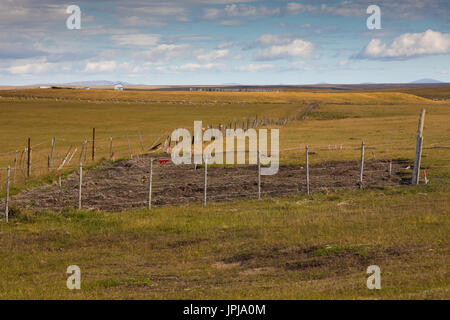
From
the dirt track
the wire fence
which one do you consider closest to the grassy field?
the wire fence

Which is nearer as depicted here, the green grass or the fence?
the green grass

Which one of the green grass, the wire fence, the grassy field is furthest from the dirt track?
the green grass

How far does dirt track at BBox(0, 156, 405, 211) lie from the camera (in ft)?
74.4

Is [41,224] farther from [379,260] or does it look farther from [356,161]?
[356,161]

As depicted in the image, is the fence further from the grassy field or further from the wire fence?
the grassy field

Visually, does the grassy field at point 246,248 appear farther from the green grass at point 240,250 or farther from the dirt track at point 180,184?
the dirt track at point 180,184

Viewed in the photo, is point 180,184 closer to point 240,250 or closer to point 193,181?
point 193,181

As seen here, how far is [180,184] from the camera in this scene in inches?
1054

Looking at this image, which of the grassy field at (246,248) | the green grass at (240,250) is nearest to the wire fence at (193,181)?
the grassy field at (246,248)

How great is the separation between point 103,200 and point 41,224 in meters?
4.43

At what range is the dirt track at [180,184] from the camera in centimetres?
2267

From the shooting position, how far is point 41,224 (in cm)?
1855
